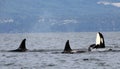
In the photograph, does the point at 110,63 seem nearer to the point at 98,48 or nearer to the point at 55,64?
the point at 55,64

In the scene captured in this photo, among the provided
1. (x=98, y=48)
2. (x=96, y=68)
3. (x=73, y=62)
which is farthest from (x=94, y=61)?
(x=98, y=48)

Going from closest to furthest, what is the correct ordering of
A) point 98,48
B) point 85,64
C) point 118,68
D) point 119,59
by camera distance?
point 118,68 → point 85,64 → point 119,59 → point 98,48

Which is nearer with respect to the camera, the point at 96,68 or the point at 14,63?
the point at 96,68

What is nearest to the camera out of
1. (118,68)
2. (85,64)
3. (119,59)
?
(118,68)

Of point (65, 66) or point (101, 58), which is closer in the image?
point (65, 66)

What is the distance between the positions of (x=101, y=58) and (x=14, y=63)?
28.0 ft

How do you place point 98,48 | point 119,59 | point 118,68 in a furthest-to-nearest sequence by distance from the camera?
1. point 98,48
2. point 119,59
3. point 118,68

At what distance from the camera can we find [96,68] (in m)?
39.7

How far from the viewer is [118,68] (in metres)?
39.3

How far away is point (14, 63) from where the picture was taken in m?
44.2

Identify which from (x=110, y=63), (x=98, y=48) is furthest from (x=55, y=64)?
(x=98, y=48)

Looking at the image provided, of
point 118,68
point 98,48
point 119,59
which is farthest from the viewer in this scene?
point 98,48

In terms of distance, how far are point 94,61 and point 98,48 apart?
11.0 meters

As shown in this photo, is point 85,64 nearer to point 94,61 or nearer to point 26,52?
point 94,61
